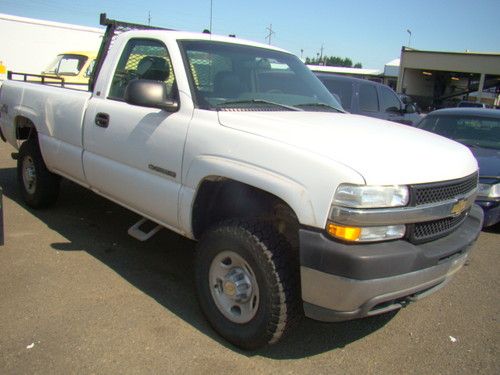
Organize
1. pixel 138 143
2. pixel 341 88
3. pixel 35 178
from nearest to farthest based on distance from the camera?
pixel 138 143
pixel 35 178
pixel 341 88

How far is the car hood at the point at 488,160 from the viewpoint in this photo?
18.7ft

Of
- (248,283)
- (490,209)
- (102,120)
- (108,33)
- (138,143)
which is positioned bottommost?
(490,209)

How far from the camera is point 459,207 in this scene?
121 inches

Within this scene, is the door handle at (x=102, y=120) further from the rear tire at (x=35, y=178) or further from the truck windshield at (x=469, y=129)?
the truck windshield at (x=469, y=129)

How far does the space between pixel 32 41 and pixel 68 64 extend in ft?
18.0

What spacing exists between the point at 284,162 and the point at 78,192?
4659 mm

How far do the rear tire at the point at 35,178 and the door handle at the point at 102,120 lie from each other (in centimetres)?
149

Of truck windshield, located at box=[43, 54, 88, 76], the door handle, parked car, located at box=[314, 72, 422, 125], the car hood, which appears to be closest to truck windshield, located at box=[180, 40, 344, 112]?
the door handle

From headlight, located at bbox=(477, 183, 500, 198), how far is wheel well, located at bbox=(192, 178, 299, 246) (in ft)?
11.0

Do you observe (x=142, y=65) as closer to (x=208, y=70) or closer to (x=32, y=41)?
(x=208, y=70)

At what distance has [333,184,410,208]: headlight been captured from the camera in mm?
2498

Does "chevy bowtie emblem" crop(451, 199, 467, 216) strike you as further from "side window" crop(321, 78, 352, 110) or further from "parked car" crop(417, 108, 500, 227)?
"side window" crop(321, 78, 352, 110)

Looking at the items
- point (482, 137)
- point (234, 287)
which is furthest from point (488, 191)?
point (234, 287)

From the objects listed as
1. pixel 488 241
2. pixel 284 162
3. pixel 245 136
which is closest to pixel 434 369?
pixel 284 162
